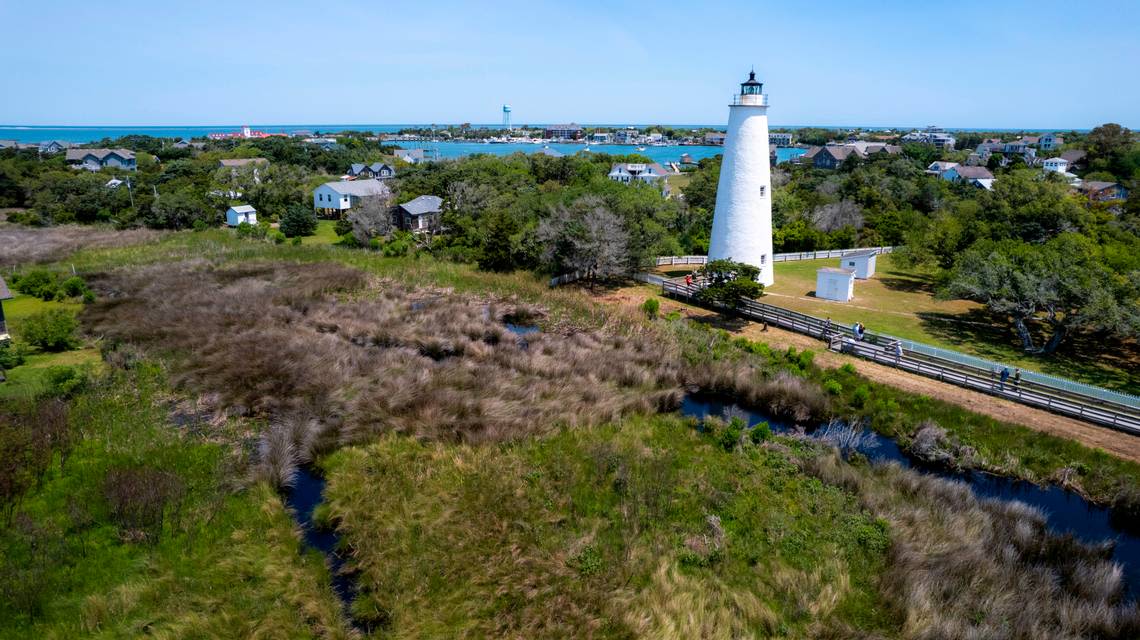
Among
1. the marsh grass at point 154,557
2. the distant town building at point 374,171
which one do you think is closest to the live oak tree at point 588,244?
the marsh grass at point 154,557

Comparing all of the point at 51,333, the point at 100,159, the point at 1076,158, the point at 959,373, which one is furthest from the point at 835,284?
the point at 100,159

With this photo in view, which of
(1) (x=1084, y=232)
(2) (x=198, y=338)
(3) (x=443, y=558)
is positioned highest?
(1) (x=1084, y=232)

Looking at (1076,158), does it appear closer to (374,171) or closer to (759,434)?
(759,434)

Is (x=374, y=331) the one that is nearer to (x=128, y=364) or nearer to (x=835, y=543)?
(x=128, y=364)

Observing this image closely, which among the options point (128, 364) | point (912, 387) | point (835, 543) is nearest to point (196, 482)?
point (128, 364)

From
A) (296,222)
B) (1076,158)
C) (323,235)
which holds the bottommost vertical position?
(323,235)

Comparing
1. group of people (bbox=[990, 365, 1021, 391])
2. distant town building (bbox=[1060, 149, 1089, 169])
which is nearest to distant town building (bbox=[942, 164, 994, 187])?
distant town building (bbox=[1060, 149, 1089, 169])
